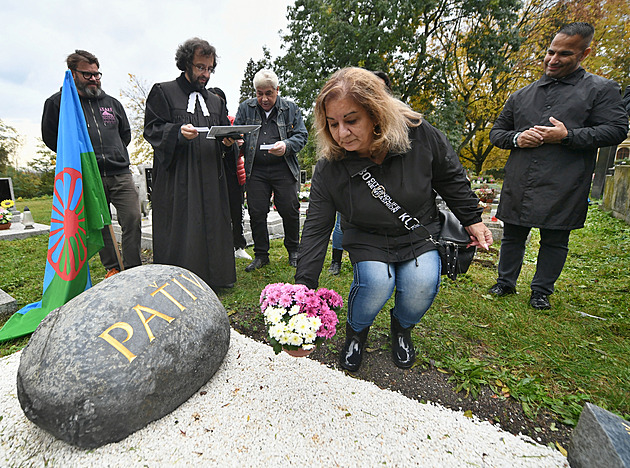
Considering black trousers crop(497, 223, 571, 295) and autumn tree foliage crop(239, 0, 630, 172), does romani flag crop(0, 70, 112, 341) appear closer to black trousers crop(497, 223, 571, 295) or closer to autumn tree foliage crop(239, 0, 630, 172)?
black trousers crop(497, 223, 571, 295)

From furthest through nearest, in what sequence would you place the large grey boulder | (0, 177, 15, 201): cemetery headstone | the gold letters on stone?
(0, 177, 15, 201): cemetery headstone < the gold letters on stone < the large grey boulder

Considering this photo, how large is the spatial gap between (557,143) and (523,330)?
59.4 inches

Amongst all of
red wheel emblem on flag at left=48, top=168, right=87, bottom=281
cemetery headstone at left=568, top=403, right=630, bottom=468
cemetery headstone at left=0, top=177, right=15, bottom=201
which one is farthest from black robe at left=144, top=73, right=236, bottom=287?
cemetery headstone at left=0, top=177, right=15, bottom=201

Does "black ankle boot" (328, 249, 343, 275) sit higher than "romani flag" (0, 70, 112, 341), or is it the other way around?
"romani flag" (0, 70, 112, 341)

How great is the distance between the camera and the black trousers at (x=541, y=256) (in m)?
2.81

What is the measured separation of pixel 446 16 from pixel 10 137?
2799 cm

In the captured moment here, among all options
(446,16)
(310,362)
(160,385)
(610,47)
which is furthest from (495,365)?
(610,47)

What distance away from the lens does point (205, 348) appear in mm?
1838

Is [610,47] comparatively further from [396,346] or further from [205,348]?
[205,348]

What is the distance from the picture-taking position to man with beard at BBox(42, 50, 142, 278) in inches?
131

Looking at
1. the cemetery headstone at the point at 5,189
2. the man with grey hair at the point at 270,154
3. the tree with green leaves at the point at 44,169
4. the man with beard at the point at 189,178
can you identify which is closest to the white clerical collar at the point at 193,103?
the man with beard at the point at 189,178

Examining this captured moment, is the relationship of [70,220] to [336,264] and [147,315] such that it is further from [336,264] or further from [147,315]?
[336,264]

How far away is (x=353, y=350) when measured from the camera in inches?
83.4

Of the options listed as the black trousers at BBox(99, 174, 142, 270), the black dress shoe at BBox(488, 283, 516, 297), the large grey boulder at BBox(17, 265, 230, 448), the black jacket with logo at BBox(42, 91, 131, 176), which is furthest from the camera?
the black trousers at BBox(99, 174, 142, 270)
